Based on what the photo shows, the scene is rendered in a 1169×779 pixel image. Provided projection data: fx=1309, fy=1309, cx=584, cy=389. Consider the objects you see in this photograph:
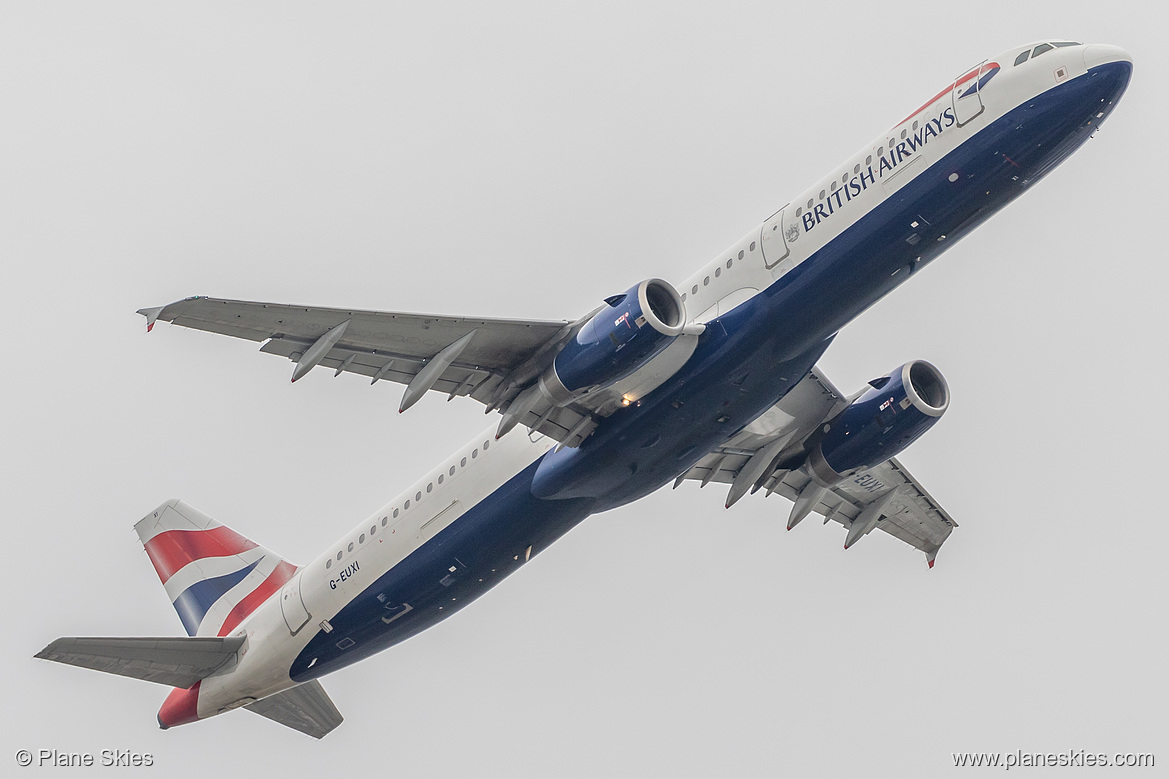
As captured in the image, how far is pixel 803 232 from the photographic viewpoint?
24547 mm

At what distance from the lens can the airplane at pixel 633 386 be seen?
23.4 m

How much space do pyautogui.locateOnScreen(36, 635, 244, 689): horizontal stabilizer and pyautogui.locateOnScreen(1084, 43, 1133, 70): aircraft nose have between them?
861 inches

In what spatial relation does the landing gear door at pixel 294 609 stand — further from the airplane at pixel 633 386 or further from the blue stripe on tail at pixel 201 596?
the blue stripe on tail at pixel 201 596

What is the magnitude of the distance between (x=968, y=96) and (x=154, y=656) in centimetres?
2106

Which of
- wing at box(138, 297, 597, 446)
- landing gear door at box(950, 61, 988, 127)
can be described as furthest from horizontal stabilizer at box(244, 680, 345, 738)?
landing gear door at box(950, 61, 988, 127)

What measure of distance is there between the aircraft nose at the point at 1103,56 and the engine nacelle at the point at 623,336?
323 inches

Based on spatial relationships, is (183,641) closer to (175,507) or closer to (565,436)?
(175,507)

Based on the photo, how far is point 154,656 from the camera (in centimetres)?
2969

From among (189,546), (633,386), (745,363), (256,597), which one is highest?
(189,546)

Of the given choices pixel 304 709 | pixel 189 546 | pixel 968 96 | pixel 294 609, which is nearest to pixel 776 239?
pixel 968 96

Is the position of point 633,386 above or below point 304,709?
above

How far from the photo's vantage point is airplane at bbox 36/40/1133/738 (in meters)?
23.4

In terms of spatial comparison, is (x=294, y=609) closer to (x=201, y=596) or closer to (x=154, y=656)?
(x=154, y=656)

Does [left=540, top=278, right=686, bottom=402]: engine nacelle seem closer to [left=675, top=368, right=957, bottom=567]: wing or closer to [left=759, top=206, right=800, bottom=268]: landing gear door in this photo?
[left=759, top=206, right=800, bottom=268]: landing gear door
